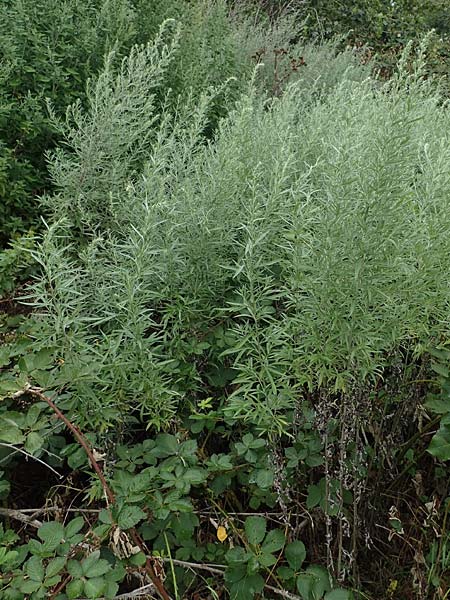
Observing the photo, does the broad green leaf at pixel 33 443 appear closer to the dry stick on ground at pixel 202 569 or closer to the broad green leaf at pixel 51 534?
the broad green leaf at pixel 51 534

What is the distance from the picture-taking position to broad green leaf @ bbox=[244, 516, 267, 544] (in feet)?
5.26

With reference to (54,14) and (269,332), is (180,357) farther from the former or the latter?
(54,14)

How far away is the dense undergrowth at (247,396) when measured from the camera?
1.56 m

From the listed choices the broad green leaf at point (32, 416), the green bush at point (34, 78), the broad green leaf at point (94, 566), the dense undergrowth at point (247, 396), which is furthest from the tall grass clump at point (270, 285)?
the green bush at point (34, 78)

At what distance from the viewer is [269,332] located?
172cm

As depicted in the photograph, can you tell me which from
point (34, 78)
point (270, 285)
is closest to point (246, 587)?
point (270, 285)

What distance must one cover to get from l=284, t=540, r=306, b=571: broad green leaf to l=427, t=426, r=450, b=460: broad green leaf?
431 millimetres

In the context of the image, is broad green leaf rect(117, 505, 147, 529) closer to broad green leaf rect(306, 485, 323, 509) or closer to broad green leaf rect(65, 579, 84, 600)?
broad green leaf rect(65, 579, 84, 600)

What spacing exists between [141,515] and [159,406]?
335 mm

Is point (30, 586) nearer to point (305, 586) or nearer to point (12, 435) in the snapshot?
point (12, 435)

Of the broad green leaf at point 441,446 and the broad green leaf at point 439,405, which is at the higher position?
the broad green leaf at point 439,405

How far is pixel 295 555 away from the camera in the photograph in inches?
64.7

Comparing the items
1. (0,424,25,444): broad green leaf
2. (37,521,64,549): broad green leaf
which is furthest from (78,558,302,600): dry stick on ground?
(0,424,25,444): broad green leaf

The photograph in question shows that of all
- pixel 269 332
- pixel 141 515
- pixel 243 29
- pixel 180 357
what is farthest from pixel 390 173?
pixel 243 29
